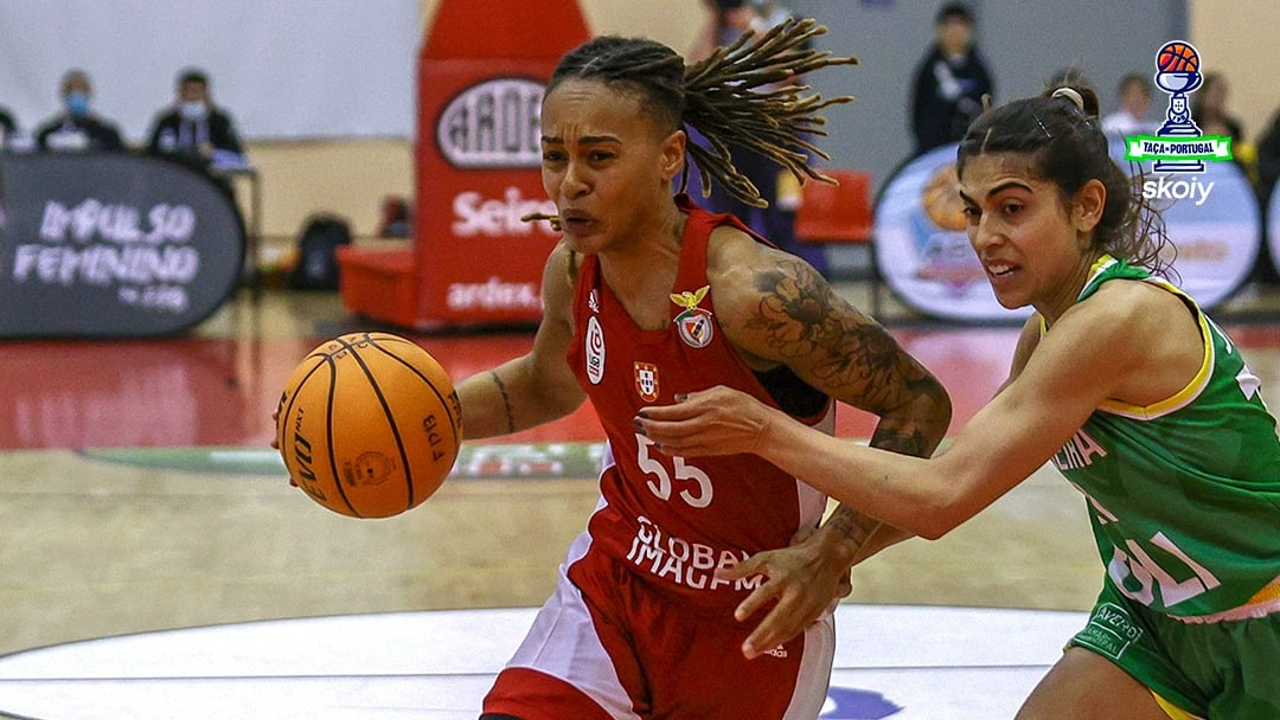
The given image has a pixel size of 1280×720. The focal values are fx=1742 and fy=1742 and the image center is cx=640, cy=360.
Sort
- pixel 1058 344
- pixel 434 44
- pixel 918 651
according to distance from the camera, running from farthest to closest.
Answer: pixel 434 44, pixel 918 651, pixel 1058 344

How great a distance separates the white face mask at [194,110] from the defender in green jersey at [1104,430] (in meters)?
13.1

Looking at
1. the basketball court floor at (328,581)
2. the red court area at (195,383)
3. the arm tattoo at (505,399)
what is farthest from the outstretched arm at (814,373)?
the red court area at (195,383)

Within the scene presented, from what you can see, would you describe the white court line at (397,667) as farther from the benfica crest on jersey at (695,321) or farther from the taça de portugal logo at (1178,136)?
the benfica crest on jersey at (695,321)

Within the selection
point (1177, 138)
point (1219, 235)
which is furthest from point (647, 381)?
point (1219, 235)

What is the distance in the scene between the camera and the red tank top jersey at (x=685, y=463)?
134 inches

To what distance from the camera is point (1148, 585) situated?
11.0 ft

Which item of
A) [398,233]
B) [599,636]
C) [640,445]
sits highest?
[640,445]

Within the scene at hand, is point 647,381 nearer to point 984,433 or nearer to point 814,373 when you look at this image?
point 814,373

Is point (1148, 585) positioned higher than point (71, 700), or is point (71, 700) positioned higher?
point (1148, 585)

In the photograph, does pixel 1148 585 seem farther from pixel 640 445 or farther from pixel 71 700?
pixel 71 700

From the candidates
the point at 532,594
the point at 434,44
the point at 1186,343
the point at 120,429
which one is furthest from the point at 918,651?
the point at 434,44

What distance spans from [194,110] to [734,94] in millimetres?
12527

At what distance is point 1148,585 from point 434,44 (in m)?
8.94

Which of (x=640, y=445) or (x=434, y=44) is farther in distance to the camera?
(x=434, y=44)
